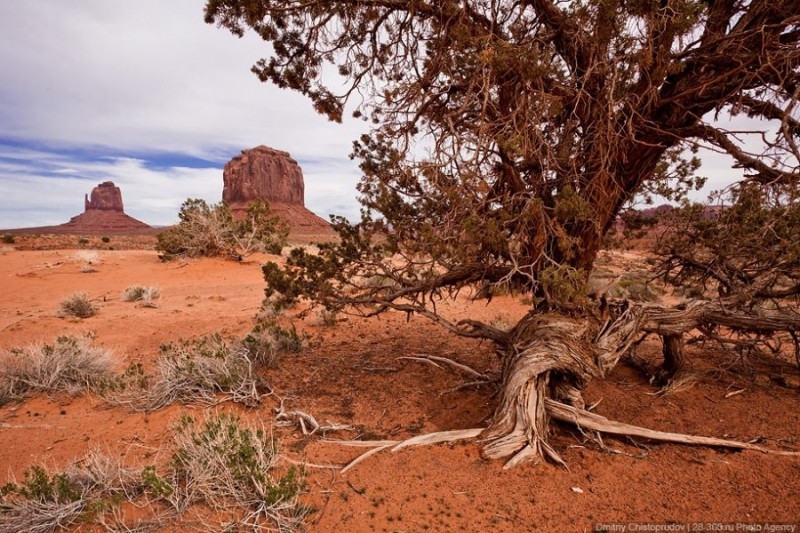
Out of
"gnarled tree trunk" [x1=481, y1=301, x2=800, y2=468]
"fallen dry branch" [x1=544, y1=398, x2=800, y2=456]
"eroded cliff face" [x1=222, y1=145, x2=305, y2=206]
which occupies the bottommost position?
"fallen dry branch" [x1=544, y1=398, x2=800, y2=456]

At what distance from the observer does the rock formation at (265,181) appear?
91.3 metres

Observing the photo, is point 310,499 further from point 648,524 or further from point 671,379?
point 671,379

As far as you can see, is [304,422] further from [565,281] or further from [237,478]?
[565,281]

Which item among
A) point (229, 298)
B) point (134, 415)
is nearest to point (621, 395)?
point (134, 415)

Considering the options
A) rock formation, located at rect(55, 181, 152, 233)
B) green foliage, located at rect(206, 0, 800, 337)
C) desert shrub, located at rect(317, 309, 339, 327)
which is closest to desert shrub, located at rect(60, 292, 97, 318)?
desert shrub, located at rect(317, 309, 339, 327)

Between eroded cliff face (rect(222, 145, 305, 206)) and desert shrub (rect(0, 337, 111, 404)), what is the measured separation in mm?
87729

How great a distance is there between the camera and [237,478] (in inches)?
127

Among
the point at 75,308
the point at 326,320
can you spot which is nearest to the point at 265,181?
the point at 75,308

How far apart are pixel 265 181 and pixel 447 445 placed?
316 ft

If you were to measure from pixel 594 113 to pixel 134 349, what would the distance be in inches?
323

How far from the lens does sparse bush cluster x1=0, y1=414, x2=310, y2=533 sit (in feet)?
9.68

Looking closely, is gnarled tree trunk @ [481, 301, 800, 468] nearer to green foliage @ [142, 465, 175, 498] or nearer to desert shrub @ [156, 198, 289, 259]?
green foliage @ [142, 465, 175, 498]

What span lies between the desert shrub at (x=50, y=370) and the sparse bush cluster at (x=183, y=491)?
3051mm

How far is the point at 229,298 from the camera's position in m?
12.7
